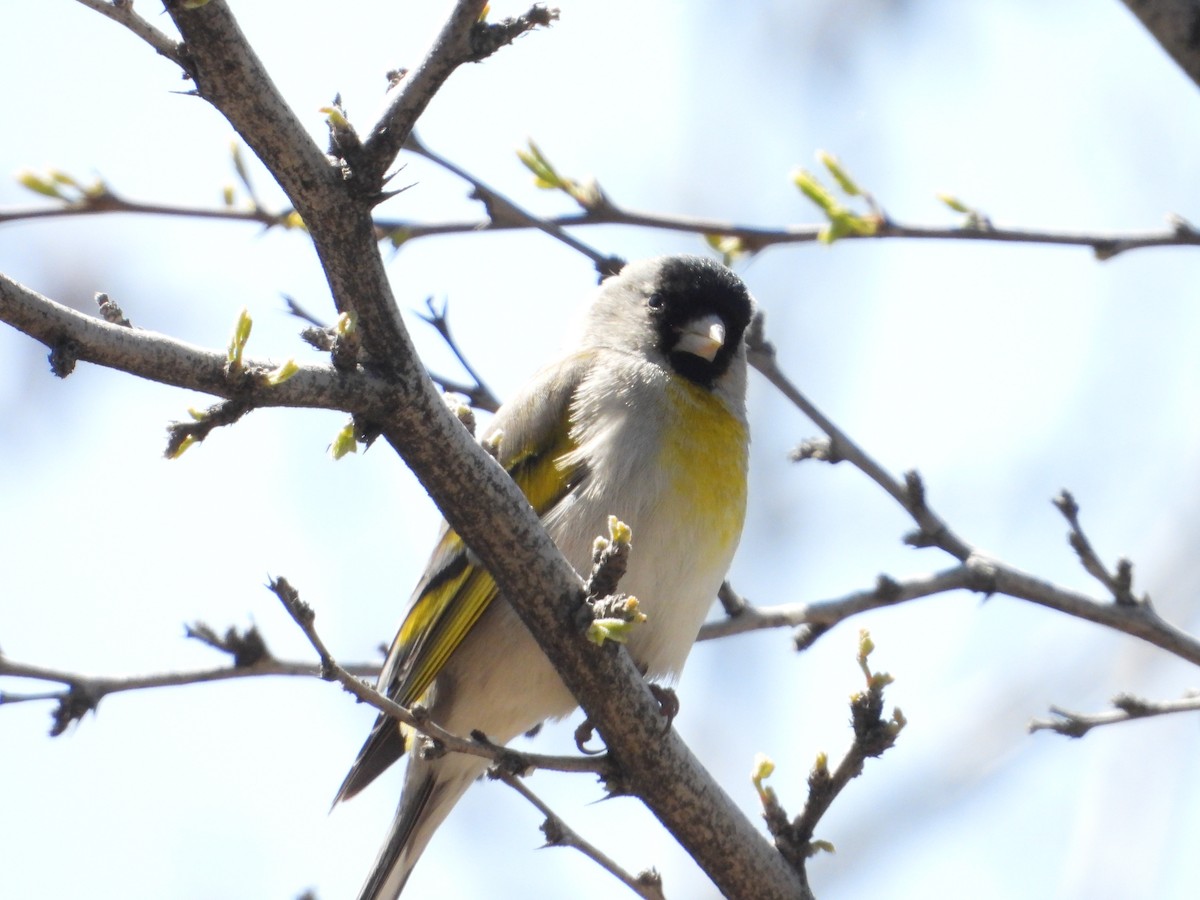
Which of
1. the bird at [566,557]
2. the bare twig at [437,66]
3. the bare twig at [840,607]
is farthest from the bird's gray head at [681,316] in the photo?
the bare twig at [437,66]

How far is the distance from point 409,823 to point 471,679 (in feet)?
1.79

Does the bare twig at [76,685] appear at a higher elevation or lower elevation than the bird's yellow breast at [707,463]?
lower

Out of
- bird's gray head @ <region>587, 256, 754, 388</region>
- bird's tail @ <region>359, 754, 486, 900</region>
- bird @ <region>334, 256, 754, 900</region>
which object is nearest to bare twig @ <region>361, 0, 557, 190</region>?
bird @ <region>334, 256, 754, 900</region>

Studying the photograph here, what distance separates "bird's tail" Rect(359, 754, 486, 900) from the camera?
436 cm

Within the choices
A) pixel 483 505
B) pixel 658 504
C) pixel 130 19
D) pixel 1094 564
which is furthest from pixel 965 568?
pixel 130 19

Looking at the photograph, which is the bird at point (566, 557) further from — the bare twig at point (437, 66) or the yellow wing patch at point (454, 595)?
the bare twig at point (437, 66)

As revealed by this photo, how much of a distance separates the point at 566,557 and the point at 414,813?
109 cm

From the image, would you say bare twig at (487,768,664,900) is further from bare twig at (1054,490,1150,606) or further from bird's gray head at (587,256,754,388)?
bird's gray head at (587,256,754,388)

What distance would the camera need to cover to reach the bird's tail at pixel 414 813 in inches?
172

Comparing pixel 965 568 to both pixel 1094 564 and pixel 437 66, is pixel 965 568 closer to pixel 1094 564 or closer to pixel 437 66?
pixel 1094 564

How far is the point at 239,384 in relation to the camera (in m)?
2.47

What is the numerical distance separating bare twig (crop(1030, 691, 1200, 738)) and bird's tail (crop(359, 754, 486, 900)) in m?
1.83

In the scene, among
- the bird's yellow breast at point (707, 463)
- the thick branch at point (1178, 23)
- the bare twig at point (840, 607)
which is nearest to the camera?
the thick branch at point (1178, 23)

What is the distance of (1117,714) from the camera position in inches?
137
